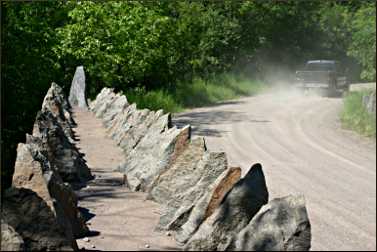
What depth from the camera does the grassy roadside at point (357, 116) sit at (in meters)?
16.1

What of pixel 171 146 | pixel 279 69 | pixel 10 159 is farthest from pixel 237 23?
pixel 171 146

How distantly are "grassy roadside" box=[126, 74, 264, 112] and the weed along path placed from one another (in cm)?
793

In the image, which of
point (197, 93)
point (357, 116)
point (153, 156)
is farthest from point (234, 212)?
point (197, 93)

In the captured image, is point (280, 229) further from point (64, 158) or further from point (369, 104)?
point (369, 104)

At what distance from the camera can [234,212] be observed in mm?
5152

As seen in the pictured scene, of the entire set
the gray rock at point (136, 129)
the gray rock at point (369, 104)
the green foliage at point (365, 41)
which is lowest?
the gray rock at point (369, 104)

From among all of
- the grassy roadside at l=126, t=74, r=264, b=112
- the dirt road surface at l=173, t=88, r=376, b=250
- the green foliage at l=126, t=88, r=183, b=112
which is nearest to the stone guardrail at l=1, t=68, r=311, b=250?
the dirt road surface at l=173, t=88, r=376, b=250

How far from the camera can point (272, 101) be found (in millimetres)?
23328

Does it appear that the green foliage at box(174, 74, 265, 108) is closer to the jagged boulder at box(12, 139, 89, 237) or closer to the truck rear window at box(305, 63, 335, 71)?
the truck rear window at box(305, 63, 335, 71)

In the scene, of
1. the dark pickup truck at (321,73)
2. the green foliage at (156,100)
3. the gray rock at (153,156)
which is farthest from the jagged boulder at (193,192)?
the dark pickup truck at (321,73)

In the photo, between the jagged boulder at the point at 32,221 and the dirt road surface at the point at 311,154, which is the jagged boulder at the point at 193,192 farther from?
the jagged boulder at the point at 32,221

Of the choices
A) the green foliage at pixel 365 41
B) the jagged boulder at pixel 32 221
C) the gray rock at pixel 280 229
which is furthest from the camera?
the green foliage at pixel 365 41

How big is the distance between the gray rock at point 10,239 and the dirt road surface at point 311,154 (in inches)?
126

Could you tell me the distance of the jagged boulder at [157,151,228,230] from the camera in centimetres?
621
